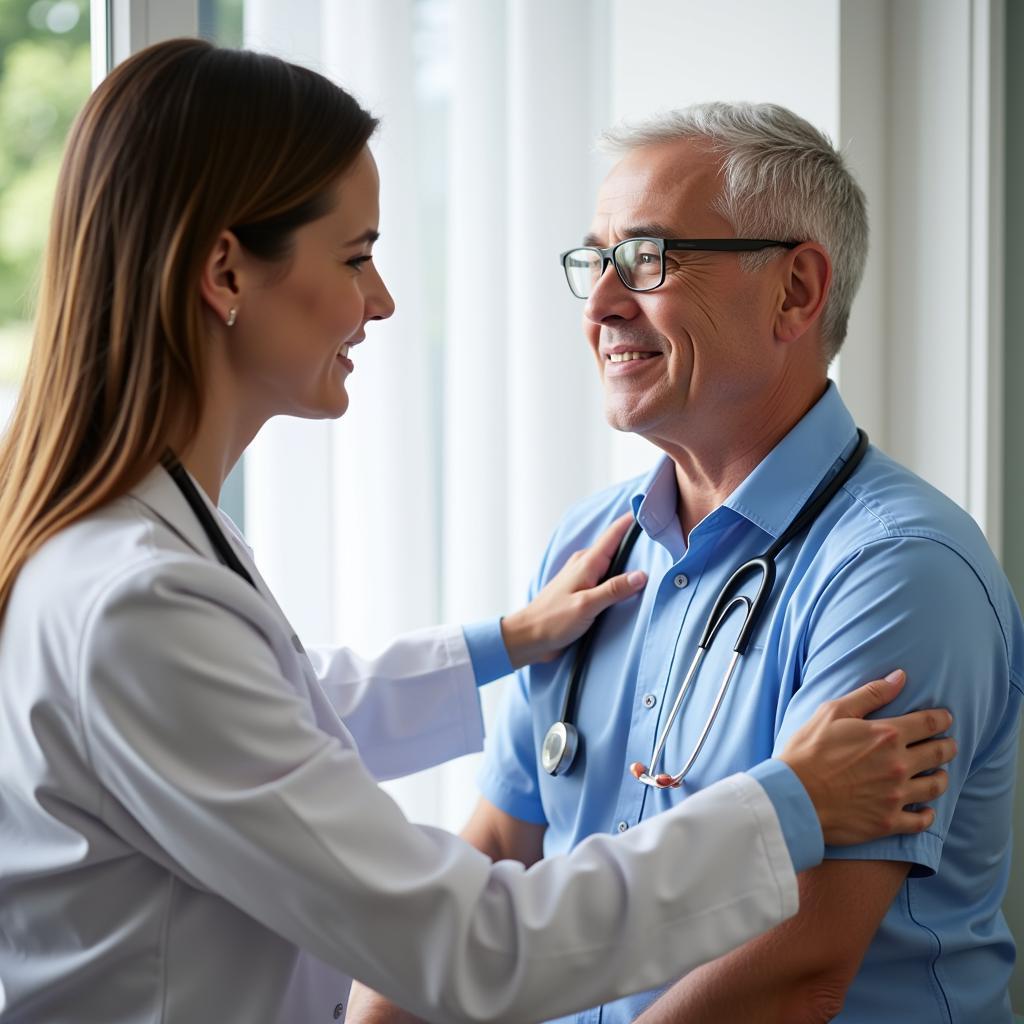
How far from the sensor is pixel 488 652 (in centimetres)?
185

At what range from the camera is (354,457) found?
2217mm

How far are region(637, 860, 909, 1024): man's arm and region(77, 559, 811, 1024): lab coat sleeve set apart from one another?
19cm

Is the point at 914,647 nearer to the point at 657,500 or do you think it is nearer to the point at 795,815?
the point at 795,815

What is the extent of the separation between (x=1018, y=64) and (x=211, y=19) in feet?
5.19

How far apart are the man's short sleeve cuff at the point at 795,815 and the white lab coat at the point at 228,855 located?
0.02 meters

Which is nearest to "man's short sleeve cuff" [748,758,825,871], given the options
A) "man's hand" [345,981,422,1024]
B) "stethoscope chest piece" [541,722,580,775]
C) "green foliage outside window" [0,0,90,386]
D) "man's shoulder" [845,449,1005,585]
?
"man's shoulder" [845,449,1005,585]

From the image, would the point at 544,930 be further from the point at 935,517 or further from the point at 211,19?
the point at 211,19

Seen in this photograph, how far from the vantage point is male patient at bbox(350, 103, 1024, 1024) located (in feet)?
4.57

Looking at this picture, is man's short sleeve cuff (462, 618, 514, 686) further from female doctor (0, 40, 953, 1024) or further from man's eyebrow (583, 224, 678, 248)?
man's eyebrow (583, 224, 678, 248)

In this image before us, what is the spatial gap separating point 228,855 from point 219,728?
0.12 m

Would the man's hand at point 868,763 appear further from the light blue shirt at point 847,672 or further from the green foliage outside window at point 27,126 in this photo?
the green foliage outside window at point 27,126

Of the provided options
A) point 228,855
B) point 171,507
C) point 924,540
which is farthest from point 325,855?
point 924,540

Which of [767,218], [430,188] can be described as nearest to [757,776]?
[767,218]

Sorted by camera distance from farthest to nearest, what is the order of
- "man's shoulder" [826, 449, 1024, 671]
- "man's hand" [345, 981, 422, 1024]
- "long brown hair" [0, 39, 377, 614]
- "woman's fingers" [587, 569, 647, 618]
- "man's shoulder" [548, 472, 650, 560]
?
"man's shoulder" [548, 472, 650, 560] → "woman's fingers" [587, 569, 647, 618] → "man's hand" [345, 981, 422, 1024] → "man's shoulder" [826, 449, 1024, 671] → "long brown hair" [0, 39, 377, 614]
